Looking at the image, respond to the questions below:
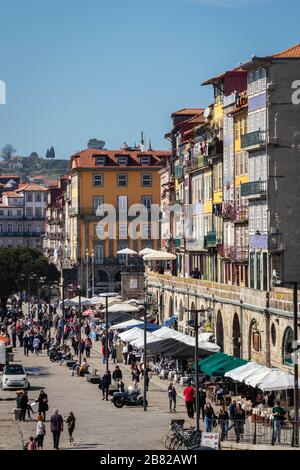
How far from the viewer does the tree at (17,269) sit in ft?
436

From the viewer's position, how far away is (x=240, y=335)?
244 feet

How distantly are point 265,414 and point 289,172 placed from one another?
85.5 feet

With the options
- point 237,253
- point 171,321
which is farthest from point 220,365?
point 171,321

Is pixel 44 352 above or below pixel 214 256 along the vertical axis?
below

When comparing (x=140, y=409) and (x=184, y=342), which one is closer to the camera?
(x=140, y=409)

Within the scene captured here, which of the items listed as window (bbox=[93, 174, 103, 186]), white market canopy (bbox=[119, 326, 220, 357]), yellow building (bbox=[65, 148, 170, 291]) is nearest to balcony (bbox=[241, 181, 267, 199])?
white market canopy (bbox=[119, 326, 220, 357])

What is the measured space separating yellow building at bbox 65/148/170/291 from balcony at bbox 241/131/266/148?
7419 centimetres

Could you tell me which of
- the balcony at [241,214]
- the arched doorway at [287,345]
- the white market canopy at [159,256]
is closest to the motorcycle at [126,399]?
the arched doorway at [287,345]

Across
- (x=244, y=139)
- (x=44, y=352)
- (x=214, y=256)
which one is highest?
(x=244, y=139)

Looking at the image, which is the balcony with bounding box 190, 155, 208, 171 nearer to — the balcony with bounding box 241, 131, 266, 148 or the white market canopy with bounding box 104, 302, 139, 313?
the white market canopy with bounding box 104, 302, 139, 313

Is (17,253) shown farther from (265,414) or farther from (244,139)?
(265,414)

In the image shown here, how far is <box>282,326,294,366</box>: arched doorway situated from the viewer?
62.3m
